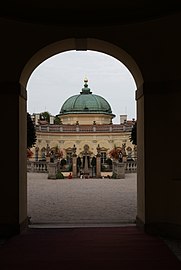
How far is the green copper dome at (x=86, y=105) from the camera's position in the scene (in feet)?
207

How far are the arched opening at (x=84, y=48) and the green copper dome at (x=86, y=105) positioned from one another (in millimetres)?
53679

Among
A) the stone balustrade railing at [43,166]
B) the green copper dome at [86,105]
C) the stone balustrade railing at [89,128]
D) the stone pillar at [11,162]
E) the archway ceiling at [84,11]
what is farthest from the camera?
the green copper dome at [86,105]

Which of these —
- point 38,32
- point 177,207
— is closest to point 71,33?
point 38,32

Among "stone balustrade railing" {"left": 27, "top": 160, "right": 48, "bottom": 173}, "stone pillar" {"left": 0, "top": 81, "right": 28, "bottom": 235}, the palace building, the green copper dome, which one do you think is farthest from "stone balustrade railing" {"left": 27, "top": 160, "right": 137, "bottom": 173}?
"stone pillar" {"left": 0, "top": 81, "right": 28, "bottom": 235}

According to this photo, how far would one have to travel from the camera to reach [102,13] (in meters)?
8.07

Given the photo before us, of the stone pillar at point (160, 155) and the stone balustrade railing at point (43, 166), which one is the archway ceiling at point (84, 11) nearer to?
the stone pillar at point (160, 155)

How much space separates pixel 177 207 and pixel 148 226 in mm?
698

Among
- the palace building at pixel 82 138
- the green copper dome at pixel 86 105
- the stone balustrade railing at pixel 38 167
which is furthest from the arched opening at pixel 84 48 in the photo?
the green copper dome at pixel 86 105

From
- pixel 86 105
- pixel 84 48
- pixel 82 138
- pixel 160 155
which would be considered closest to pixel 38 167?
pixel 82 138

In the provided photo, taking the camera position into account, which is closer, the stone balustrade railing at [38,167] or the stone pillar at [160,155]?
the stone pillar at [160,155]

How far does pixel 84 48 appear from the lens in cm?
905

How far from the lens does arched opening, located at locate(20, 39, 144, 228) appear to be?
27.5 feet

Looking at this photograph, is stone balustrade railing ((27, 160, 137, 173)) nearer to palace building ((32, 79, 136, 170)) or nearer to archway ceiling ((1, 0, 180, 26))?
palace building ((32, 79, 136, 170))

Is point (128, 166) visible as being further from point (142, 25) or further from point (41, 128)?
point (142, 25)
